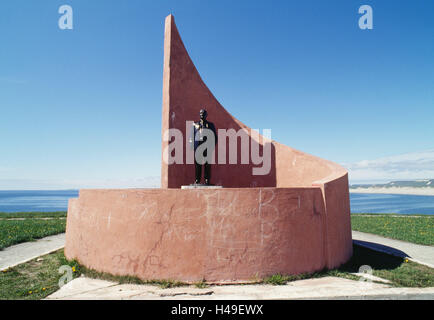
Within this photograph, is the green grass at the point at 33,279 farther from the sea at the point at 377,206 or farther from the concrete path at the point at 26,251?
the sea at the point at 377,206

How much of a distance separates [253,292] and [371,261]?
3.99 meters

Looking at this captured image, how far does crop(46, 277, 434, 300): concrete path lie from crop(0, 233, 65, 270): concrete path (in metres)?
3.36

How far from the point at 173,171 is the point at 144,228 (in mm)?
3174

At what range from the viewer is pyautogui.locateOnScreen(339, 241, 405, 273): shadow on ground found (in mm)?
5578

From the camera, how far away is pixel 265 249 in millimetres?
4445

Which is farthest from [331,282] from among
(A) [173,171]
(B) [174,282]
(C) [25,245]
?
(C) [25,245]

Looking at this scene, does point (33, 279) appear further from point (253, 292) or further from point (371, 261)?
point (371, 261)

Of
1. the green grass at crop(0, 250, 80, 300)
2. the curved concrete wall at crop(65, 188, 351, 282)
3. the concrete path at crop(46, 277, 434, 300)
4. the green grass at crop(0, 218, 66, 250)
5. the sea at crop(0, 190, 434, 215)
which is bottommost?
the sea at crop(0, 190, 434, 215)

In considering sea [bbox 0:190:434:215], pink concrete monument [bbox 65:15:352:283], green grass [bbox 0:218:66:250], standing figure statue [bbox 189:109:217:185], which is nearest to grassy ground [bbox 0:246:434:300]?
pink concrete monument [bbox 65:15:352:283]

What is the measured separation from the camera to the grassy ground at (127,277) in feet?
14.2

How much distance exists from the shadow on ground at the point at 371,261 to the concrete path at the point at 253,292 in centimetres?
136

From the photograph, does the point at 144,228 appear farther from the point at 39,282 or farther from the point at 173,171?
the point at 173,171

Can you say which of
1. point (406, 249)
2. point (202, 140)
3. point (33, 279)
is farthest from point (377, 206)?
point (33, 279)

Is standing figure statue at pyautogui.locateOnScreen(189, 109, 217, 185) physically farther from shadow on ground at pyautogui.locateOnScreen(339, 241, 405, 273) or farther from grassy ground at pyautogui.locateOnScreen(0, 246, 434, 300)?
shadow on ground at pyautogui.locateOnScreen(339, 241, 405, 273)
